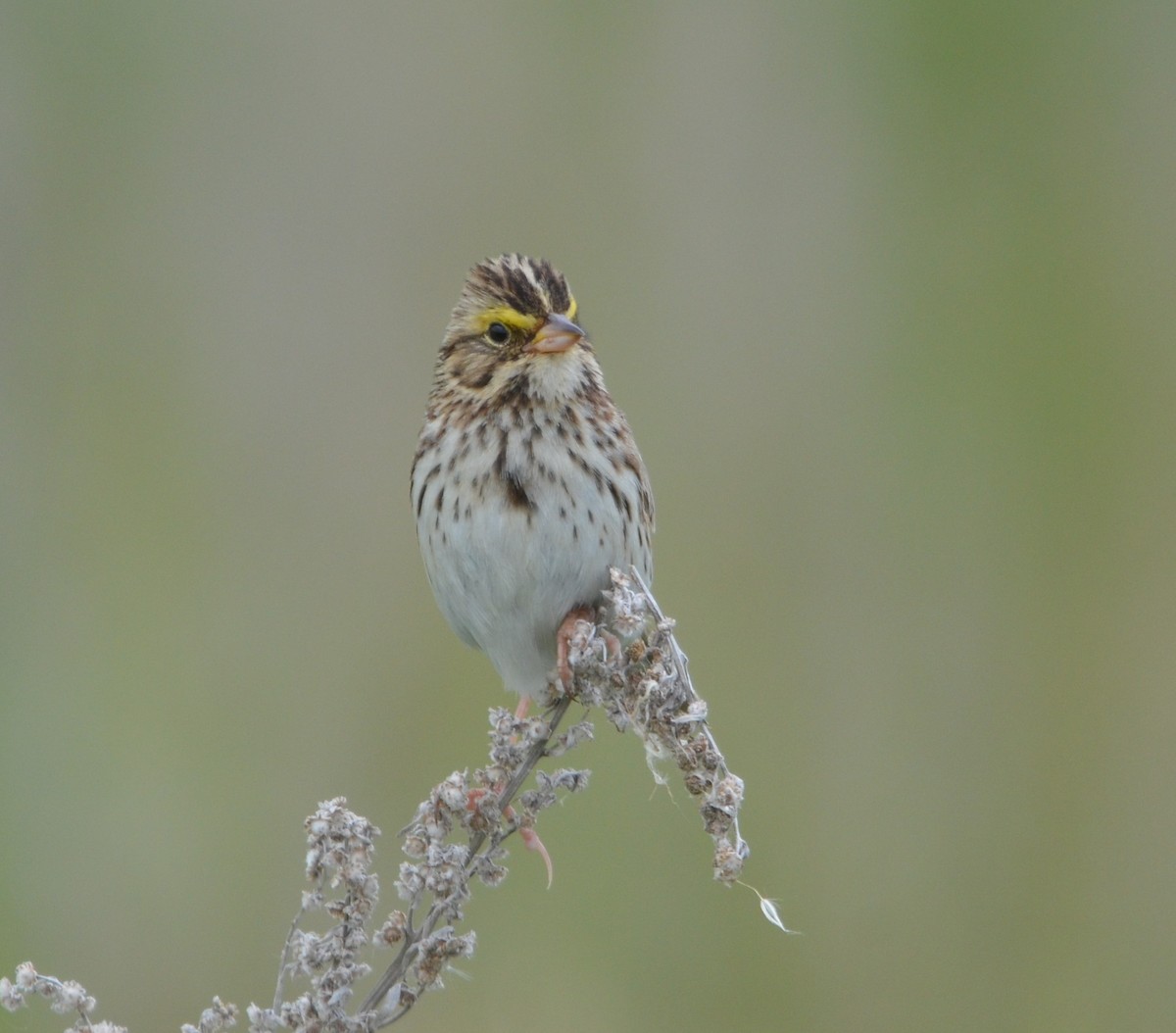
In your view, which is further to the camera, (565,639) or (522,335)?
(522,335)

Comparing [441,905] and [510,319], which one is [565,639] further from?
[441,905]

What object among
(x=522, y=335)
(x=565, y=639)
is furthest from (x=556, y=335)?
(x=565, y=639)

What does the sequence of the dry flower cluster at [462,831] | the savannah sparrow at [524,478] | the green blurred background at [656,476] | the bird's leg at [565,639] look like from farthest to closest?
the green blurred background at [656,476] → the savannah sparrow at [524,478] → the bird's leg at [565,639] → the dry flower cluster at [462,831]

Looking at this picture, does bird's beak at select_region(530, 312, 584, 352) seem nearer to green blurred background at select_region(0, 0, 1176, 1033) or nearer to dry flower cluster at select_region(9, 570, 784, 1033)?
dry flower cluster at select_region(9, 570, 784, 1033)

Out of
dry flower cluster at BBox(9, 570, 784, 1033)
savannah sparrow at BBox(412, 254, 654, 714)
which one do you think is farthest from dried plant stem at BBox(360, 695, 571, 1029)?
savannah sparrow at BBox(412, 254, 654, 714)

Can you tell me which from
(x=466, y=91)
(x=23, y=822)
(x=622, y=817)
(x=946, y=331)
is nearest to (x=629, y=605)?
(x=622, y=817)

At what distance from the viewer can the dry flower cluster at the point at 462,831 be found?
2.05 metres

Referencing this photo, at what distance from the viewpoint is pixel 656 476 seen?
189 inches

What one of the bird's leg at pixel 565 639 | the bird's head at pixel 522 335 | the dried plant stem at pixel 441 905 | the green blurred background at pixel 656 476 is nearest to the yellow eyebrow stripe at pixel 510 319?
the bird's head at pixel 522 335

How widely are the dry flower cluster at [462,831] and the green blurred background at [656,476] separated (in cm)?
175

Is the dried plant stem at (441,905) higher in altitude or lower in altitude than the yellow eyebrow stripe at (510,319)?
lower

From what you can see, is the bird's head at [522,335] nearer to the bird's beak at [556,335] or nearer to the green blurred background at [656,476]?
the bird's beak at [556,335]

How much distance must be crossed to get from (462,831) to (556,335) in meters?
1.05

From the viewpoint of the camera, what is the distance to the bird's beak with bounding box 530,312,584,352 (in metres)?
3.05
